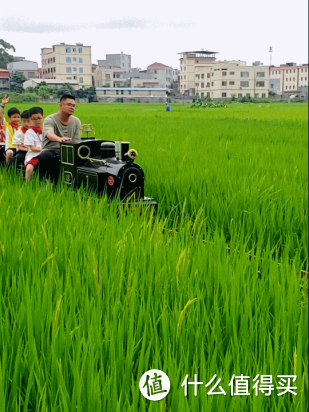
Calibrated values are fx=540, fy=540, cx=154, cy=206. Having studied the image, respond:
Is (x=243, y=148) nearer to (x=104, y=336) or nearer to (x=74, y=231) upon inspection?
(x=74, y=231)

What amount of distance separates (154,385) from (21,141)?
5196 mm

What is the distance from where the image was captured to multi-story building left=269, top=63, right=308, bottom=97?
91.2m

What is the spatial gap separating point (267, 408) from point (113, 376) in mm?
359

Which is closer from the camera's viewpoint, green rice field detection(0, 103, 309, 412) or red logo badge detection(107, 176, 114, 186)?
green rice field detection(0, 103, 309, 412)

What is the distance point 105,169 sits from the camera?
3.95 meters

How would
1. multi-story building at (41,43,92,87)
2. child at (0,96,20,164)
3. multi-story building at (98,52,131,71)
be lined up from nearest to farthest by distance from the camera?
child at (0,96,20,164)
multi-story building at (41,43,92,87)
multi-story building at (98,52,131,71)

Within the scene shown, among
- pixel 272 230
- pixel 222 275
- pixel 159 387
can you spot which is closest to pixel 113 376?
pixel 159 387

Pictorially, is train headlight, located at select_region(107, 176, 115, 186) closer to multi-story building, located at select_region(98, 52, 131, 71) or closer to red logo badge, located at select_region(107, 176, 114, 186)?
red logo badge, located at select_region(107, 176, 114, 186)

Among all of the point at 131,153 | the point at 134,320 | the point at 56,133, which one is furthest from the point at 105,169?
the point at 134,320

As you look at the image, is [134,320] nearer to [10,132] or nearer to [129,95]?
[10,132]

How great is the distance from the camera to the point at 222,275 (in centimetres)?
193

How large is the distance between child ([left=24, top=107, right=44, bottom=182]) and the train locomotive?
764mm

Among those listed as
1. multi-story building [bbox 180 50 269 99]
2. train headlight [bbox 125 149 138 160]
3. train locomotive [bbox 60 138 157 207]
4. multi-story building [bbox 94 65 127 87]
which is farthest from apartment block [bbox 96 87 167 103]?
train headlight [bbox 125 149 138 160]

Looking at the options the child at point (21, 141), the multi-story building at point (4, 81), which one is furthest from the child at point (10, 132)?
the multi-story building at point (4, 81)
